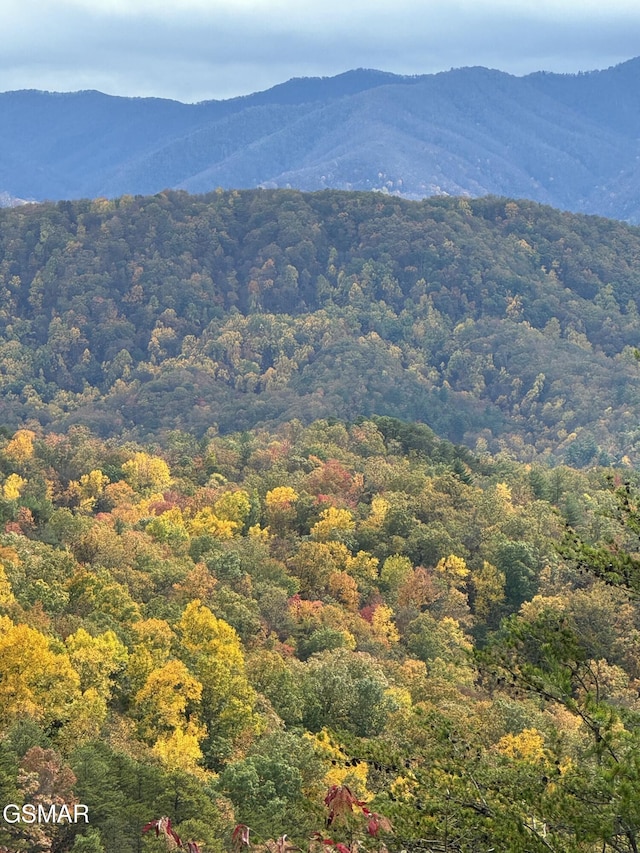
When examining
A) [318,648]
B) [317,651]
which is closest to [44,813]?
[317,651]

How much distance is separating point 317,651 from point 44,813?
25680 millimetres

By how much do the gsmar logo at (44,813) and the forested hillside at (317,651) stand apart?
0.86ft

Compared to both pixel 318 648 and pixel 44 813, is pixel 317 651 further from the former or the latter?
pixel 44 813

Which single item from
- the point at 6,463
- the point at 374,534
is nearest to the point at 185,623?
the point at 374,534

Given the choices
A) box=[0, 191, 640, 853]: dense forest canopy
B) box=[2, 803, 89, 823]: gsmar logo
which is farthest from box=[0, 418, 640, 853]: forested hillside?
box=[2, 803, 89, 823]: gsmar logo

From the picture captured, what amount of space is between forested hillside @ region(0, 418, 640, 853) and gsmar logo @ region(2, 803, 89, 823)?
0.26m

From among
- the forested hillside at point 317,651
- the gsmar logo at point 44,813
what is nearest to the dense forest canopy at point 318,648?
the forested hillside at point 317,651

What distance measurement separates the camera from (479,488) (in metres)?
80.4

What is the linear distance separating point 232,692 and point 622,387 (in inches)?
6416

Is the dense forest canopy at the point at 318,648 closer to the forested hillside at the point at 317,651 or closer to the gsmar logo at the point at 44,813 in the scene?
the forested hillside at the point at 317,651

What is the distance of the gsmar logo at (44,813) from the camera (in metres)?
24.8

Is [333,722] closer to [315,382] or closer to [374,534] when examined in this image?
[374,534]

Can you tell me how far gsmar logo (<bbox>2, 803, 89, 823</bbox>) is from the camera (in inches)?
977

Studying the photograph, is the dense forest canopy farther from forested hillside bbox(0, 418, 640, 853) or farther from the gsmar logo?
the gsmar logo
